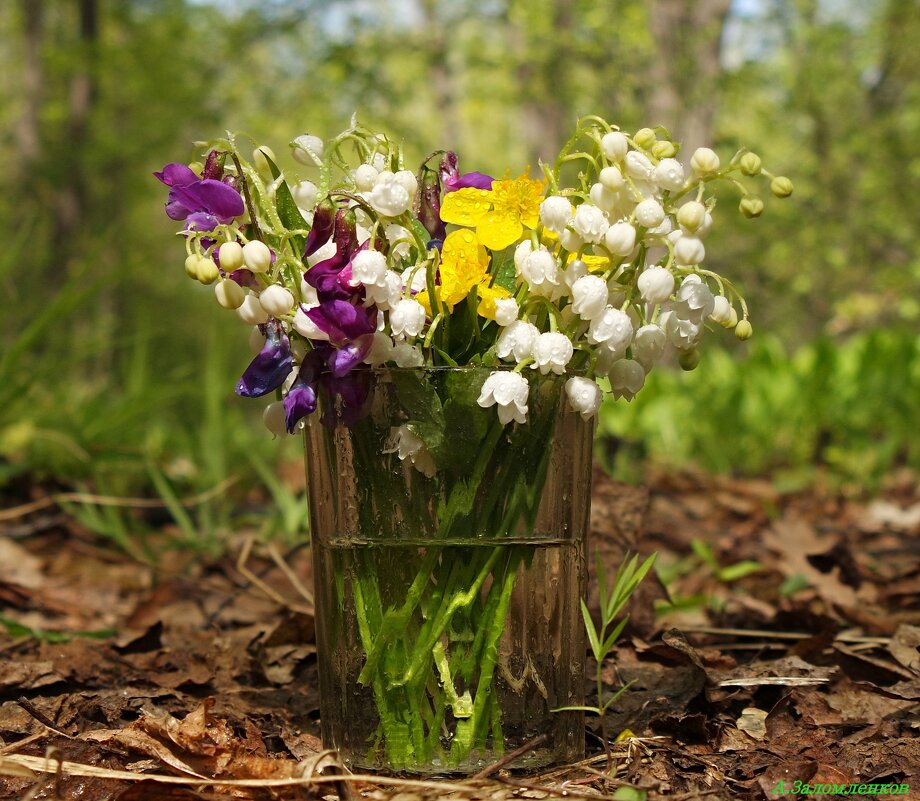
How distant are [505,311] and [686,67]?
559 cm

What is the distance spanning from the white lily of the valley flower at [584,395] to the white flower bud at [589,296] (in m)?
0.08

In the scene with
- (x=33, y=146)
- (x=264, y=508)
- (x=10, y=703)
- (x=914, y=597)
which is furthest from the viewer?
(x=33, y=146)

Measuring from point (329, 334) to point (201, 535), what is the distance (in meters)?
1.89

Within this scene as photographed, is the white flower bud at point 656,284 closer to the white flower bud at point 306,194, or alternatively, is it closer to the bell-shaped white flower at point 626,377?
the bell-shaped white flower at point 626,377

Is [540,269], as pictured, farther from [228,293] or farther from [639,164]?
[228,293]

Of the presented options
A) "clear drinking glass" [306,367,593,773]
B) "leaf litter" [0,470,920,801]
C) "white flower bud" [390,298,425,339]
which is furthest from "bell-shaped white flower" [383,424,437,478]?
"leaf litter" [0,470,920,801]

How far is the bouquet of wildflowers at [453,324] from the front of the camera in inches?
40.9

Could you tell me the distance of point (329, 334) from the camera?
1029mm

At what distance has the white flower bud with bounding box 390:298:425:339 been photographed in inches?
40.1

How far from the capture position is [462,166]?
10500 mm

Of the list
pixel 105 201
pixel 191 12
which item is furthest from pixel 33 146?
pixel 191 12


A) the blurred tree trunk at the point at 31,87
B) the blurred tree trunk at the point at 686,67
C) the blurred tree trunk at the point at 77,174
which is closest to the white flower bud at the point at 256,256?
the blurred tree trunk at the point at 686,67

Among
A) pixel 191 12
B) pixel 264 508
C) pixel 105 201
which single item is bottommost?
pixel 264 508

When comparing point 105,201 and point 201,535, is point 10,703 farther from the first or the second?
point 105,201
